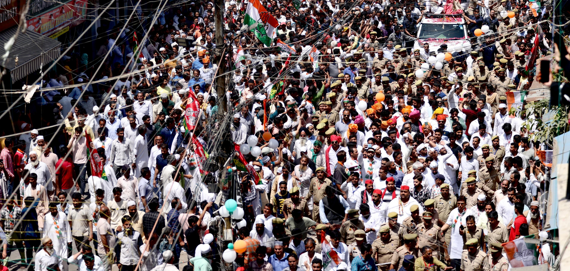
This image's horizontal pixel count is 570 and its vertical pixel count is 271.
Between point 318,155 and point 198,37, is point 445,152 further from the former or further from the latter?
point 198,37

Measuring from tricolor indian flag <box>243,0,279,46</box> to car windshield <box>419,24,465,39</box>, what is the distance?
336 inches

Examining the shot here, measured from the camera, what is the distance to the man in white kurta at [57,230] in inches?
440

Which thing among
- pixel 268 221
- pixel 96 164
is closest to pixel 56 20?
pixel 96 164

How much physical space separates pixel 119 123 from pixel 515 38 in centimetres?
1010

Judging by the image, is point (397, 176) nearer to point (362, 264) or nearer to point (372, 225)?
point (372, 225)

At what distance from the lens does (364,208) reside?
11180 mm

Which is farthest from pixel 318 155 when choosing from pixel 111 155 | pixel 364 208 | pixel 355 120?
pixel 111 155

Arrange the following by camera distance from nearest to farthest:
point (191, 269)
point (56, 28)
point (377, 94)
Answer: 1. point (191, 269)
2. point (377, 94)
3. point (56, 28)

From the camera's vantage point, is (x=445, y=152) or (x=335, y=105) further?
(x=335, y=105)

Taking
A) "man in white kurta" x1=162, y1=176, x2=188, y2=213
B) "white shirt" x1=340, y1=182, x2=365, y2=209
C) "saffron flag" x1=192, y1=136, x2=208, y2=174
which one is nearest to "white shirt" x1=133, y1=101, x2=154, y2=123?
"saffron flag" x1=192, y1=136, x2=208, y2=174

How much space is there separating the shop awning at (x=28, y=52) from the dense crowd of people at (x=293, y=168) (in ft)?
2.10

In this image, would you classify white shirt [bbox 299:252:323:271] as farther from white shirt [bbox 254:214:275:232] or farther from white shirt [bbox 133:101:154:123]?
white shirt [bbox 133:101:154:123]

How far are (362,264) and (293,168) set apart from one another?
10.9 feet

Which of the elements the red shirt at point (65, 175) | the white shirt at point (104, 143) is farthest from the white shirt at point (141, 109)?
the red shirt at point (65, 175)
